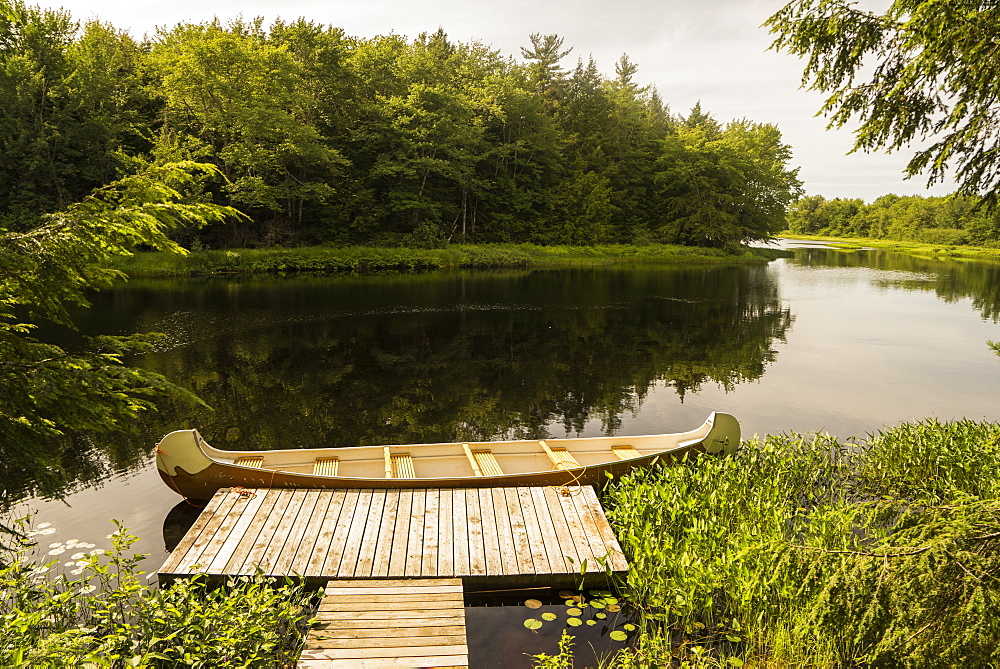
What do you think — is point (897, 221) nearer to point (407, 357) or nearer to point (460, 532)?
point (407, 357)

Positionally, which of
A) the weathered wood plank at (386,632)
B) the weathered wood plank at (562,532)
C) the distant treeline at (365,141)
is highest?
the distant treeline at (365,141)

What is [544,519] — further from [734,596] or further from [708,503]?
[734,596]

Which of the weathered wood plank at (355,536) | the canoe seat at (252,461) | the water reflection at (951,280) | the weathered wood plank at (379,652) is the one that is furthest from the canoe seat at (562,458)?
the water reflection at (951,280)

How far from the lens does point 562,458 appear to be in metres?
10.0

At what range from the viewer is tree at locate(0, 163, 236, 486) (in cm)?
451

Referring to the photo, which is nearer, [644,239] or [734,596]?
[734,596]

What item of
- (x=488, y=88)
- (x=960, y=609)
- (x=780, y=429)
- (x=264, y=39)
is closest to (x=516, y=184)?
(x=488, y=88)

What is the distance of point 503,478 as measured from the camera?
8.97m

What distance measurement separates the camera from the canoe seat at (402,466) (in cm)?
917

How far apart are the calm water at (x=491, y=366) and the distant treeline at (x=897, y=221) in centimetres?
6602

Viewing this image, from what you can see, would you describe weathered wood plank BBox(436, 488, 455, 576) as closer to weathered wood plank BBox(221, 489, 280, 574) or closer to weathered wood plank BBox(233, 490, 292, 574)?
weathered wood plank BBox(233, 490, 292, 574)

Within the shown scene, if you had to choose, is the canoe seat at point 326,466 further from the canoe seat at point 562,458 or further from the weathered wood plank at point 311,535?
the canoe seat at point 562,458

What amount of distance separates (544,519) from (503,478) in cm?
119

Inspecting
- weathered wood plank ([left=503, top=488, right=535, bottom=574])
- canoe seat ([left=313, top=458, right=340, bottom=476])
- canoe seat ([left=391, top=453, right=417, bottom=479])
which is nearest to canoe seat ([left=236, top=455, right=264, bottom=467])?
canoe seat ([left=313, top=458, right=340, bottom=476])
